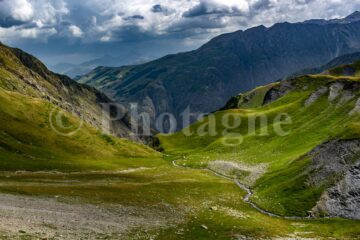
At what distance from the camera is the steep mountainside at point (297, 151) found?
6856 centimetres

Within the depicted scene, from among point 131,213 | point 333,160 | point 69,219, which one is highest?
point 333,160

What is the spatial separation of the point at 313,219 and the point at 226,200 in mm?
15663

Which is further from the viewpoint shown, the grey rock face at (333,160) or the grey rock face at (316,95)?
the grey rock face at (316,95)

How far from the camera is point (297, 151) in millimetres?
110062

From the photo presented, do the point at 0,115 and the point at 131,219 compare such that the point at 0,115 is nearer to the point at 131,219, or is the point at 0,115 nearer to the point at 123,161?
the point at 123,161

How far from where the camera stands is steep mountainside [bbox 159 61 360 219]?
68.6 m

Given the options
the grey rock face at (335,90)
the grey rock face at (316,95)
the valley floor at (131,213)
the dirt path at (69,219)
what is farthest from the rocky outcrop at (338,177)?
the grey rock face at (316,95)

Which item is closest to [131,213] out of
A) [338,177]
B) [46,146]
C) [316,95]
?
[338,177]

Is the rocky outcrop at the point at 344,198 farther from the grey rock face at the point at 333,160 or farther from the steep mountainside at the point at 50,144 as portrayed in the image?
the steep mountainside at the point at 50,144

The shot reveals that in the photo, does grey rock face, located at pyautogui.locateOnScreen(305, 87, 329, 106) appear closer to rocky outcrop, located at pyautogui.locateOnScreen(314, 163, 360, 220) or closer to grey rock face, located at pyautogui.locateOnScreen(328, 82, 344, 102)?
grey rock face, located at pyautogui.locateOnScreen(328, 82, 344, 102)

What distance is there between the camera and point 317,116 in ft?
458

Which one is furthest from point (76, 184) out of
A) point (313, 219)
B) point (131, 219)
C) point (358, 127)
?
point (358, 127)

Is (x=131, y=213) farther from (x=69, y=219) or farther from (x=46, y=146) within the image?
(x=46, y=146)

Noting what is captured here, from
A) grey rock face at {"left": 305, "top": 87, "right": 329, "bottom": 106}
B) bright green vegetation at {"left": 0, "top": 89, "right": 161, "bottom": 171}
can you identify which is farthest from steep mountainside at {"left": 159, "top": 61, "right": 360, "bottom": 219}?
bright green vegetation at {"left": 0, "top": 89, "right": 161, "bottom": 171}
